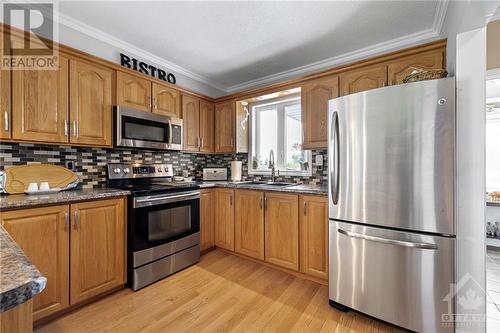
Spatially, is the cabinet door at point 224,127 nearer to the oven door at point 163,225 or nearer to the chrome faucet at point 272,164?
the chrome faucet at point 272,164

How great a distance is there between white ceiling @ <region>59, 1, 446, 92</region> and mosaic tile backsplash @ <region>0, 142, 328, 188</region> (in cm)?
120

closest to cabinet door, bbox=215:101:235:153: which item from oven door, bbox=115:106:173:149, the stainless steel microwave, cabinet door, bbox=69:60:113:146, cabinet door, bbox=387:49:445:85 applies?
the stainless steel microwave

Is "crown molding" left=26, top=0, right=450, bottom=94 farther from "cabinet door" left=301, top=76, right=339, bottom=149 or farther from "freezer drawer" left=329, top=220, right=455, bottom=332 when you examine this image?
"freezer drawer" left=329, top=220, right=455, bottom=332

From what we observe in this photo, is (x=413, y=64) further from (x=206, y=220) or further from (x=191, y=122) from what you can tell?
(x=206, y=220)

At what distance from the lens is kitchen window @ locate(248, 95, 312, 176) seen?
3.04 meters

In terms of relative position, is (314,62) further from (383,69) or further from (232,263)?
(232,263)

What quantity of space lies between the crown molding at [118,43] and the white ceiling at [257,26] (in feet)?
0.17

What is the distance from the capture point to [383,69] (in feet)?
6.87

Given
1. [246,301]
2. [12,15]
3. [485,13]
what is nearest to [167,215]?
[246,301]

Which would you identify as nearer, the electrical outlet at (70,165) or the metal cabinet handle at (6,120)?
the metal cabinet handle at (6,120)

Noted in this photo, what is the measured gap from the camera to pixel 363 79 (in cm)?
220

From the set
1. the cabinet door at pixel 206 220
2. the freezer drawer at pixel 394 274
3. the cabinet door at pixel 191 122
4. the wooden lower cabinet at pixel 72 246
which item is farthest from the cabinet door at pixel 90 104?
the freezer drawer at pixel 394 274

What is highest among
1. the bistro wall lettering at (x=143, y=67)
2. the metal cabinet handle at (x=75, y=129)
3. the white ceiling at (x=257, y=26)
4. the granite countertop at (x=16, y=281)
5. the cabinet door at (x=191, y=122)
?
the white ceiling at (x=257, y=26)

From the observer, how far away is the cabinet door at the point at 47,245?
147cm
